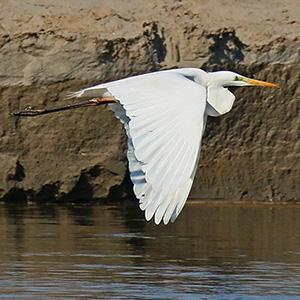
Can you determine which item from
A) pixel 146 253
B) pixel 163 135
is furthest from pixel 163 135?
pixel 146 253

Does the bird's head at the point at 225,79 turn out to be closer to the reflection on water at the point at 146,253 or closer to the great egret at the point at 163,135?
the great egret at the point at 163,135

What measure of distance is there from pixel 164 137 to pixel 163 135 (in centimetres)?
2

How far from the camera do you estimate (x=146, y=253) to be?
637cm

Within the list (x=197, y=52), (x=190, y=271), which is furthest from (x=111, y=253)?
(x=197, y=52)

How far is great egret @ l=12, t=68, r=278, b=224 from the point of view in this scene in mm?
4121

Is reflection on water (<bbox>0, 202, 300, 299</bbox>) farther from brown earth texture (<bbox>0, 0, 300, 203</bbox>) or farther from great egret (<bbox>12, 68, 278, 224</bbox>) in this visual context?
great egret (<bbox>12, 68, 278, 224</bbox>)

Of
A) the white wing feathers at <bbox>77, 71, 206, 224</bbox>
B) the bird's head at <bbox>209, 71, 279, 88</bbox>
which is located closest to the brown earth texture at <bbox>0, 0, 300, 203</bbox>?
the bird's head at <bbox>209, 71, 279, 88</bbox>

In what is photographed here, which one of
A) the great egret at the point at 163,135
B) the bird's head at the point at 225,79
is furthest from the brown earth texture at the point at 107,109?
the great egret at the point at 163,135

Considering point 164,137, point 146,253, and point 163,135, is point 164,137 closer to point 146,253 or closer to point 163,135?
point 163,135

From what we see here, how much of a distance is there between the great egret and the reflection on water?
0.76 m

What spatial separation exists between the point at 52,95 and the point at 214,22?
59.9 inches

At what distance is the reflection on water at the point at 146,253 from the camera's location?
531 cm

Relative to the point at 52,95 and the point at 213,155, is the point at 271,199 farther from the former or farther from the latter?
the point at 52,95

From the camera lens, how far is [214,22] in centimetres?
865
